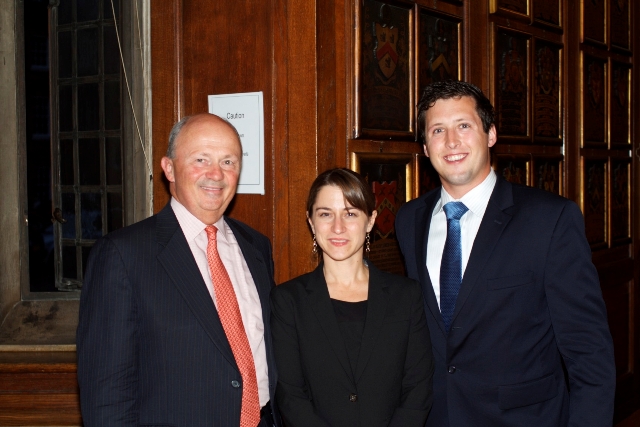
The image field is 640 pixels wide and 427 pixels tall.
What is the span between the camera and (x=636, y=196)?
4.82m

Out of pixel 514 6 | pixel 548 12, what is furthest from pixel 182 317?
pixel 548 12

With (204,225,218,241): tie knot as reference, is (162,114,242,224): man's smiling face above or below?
above

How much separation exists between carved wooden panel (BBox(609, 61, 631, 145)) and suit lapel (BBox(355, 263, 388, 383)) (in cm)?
312

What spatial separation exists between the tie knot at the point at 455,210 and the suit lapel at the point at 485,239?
0.29 feet

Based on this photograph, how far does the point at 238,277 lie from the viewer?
213 cm

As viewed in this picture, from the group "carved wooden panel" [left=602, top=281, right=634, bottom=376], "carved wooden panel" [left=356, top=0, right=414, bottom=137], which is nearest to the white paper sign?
"carved wooden panel" [left=356, top=0, right=414, bottom=137]

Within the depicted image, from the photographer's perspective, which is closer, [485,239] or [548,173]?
[485,239]

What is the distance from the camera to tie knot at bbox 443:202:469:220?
217 cm

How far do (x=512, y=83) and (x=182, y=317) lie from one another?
2.51 m

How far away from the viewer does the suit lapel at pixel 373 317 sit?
2.03 m

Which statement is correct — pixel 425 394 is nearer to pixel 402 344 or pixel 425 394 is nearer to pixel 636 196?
pixel 402 344

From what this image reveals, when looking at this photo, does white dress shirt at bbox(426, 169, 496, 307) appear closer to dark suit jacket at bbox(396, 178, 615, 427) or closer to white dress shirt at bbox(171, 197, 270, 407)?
dark suit jacket at bbox(396, 178, 615, 427)

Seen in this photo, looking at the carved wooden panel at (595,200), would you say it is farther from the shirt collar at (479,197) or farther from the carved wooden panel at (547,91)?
the shirt collar at (479,197)

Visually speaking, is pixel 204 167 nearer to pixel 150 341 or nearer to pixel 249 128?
pixel 150 341
